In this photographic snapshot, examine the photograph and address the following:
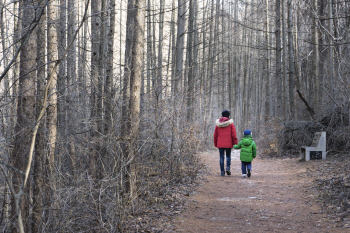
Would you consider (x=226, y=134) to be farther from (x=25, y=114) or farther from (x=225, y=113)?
(x=25, y=114)

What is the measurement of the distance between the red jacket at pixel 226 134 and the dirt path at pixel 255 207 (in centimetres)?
102

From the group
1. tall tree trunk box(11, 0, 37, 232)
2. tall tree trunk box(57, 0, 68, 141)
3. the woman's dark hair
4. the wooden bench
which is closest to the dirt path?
the woman's dark hair

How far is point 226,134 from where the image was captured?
386 inches

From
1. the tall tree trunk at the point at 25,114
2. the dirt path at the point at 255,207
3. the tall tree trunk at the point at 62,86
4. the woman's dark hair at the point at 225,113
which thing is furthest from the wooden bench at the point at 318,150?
the tall tree trunk at the point at 25,114

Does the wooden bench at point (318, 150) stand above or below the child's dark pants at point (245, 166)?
above

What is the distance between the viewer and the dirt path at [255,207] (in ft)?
17.3

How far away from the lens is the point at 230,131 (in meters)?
9.87

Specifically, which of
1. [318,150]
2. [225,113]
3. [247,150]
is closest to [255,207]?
[247,150]

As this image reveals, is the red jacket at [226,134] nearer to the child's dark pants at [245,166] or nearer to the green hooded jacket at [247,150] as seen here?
the green hooded jacket at [247,150]

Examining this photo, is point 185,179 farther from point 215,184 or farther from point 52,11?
point 52,11

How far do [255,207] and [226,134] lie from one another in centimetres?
360

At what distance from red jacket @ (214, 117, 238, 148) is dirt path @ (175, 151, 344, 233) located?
1020 mm

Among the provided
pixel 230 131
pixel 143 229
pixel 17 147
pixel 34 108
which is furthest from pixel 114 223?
pixel 230 131

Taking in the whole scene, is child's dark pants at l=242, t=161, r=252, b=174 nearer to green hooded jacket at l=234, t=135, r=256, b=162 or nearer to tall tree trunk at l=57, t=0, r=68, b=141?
green hooded jacket at l=234, t=135, r=256, b=162
